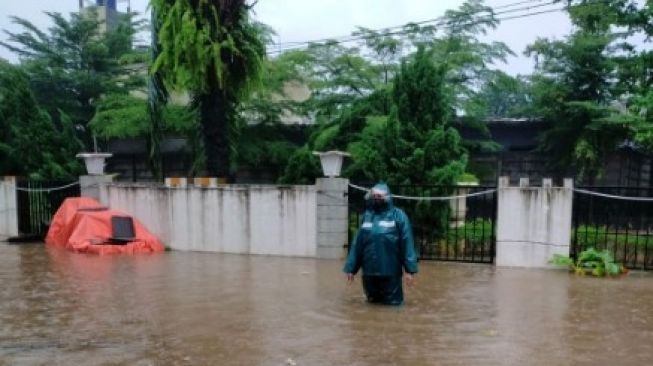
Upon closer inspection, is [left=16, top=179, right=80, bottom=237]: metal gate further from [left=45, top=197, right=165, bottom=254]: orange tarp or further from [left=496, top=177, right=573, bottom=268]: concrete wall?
[left=496, top=177, right=573, bottom=268]: concrete wall

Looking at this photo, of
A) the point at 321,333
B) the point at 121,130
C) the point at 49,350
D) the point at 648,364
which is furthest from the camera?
the point at 121,130

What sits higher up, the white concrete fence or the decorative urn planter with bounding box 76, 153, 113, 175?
the decorative urn planter with bounding box 76, 153, 113, 175

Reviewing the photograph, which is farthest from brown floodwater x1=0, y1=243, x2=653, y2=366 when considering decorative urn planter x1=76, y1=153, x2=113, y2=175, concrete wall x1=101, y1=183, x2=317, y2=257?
decorative urn planter x1=76, y1=153, x2=113, y2=175

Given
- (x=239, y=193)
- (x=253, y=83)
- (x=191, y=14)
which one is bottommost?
(x=239, y=193)

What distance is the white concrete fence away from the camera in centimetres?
884

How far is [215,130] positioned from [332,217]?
3581mm

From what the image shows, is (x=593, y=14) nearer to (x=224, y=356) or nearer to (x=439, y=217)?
(x=439, y=217)

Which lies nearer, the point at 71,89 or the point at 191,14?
the point at 191,14

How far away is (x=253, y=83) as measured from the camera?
39.4ft

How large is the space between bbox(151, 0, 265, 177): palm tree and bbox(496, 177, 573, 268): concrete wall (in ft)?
19.0

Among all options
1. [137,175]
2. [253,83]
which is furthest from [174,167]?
[253,83]

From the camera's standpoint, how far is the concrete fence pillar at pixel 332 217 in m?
9.95

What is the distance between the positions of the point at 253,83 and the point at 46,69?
32.0 ft

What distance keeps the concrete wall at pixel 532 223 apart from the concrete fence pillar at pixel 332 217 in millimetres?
2630
